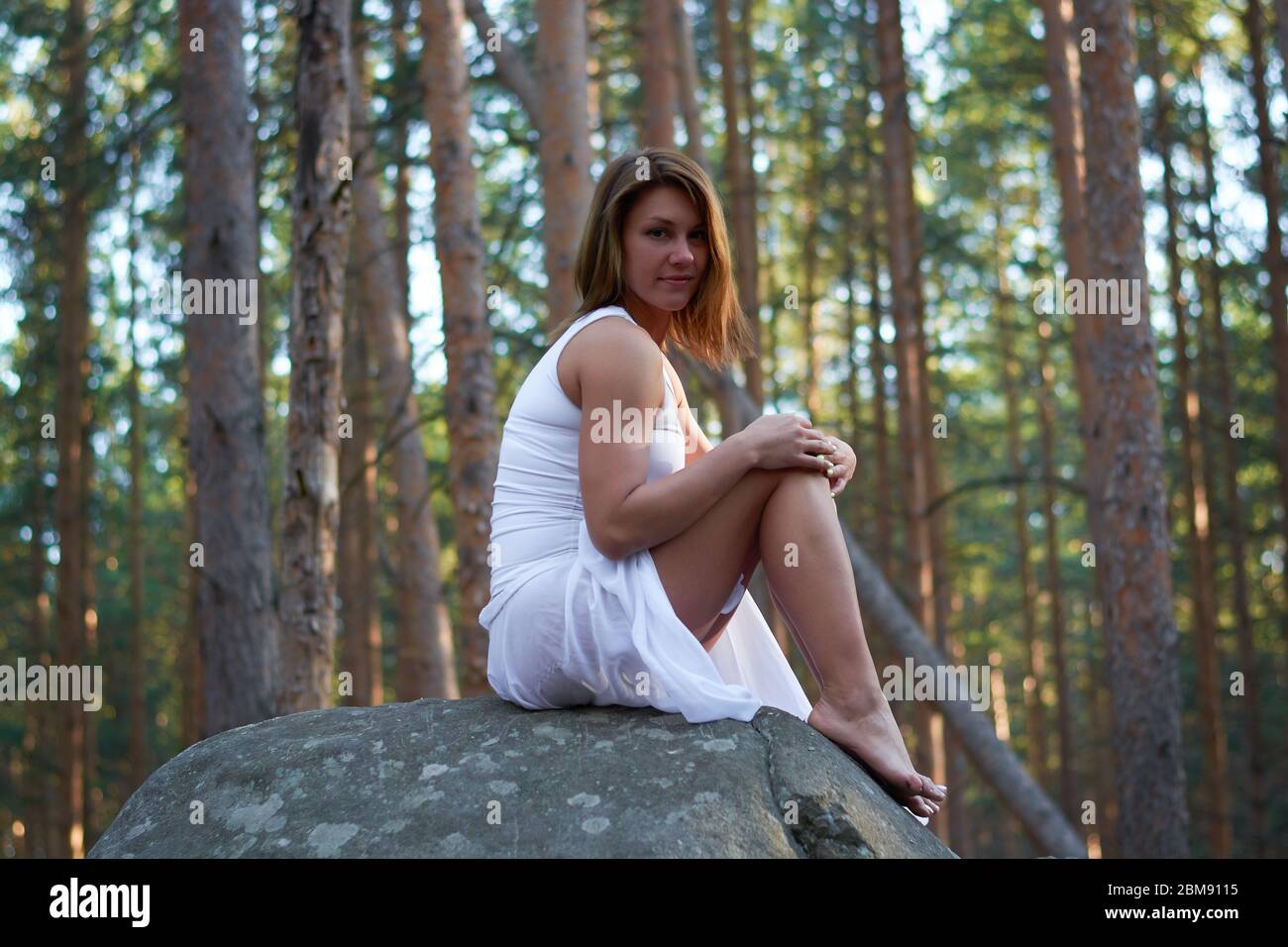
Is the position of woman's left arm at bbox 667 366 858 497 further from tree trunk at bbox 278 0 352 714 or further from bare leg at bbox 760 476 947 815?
tree trunk at bbox 278 0 352 714

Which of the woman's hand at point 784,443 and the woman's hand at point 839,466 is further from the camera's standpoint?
the woman's hand at point 839,466

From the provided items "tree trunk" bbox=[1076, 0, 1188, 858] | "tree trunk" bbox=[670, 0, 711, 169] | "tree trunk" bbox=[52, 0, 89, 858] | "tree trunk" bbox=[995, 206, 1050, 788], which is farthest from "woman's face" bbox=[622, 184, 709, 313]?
"tree trunk" bbox=[995, 206, 1050, 788]

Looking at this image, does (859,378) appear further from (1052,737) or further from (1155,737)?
(1052,737)

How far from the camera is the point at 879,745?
357 cm

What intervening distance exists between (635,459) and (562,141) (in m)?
5.06

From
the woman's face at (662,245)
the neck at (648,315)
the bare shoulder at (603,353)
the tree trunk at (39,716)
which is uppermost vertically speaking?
the woman's face at (662,245)

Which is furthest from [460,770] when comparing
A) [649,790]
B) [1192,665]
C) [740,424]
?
[1192,665]

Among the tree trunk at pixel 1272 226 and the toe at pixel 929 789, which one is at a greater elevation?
the tree trunk at pixel 1272 226

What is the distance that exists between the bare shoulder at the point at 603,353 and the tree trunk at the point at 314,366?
3174 millimetres

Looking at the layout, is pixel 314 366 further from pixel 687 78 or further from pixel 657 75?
pixel 687 78

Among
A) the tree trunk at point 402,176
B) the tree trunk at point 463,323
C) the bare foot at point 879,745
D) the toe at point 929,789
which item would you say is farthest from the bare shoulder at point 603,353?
the tree trunk at point 402,176

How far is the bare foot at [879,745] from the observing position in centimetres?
355

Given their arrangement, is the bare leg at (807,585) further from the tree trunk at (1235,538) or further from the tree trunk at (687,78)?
the tree trunk at (1235,538)

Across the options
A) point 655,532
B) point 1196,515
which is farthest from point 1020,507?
point 655,532
